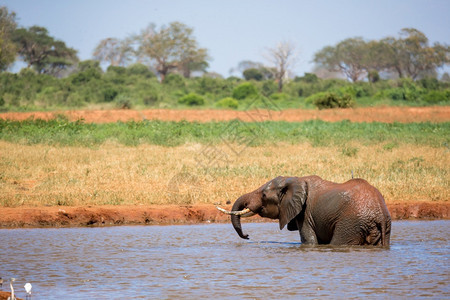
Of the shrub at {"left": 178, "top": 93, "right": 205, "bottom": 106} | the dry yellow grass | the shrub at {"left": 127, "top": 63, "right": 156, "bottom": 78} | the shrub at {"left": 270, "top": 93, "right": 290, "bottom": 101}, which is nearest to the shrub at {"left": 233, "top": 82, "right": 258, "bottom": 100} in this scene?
the shrub at {"left": 270, "top": 93, "right": 290, "bottom": 101}

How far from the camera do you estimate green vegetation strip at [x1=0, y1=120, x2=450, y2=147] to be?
21.4m

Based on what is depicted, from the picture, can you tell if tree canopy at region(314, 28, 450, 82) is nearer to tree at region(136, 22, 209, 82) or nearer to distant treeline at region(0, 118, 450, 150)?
tree at region(136, 22, 209, 82)

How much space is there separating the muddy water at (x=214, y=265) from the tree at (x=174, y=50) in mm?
59259

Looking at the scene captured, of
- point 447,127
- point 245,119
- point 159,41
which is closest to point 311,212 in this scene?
point 447,127

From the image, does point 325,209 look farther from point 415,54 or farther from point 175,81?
point 415,54

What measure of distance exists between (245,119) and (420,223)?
71.2 ft

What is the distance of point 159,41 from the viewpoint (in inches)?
2741

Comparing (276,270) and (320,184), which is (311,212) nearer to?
(320,184)

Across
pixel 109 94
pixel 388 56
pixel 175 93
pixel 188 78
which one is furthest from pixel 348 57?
pixel 109 94

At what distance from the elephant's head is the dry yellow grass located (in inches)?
140

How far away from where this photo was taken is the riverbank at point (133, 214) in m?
11.4

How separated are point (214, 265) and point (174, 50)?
205 feet

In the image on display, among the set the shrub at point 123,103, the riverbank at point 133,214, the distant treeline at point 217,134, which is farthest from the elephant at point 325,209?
the shrub at point 123,103

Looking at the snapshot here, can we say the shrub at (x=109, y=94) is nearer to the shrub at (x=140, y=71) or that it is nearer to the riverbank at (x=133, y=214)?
the shrub at (x=140, y=71)
